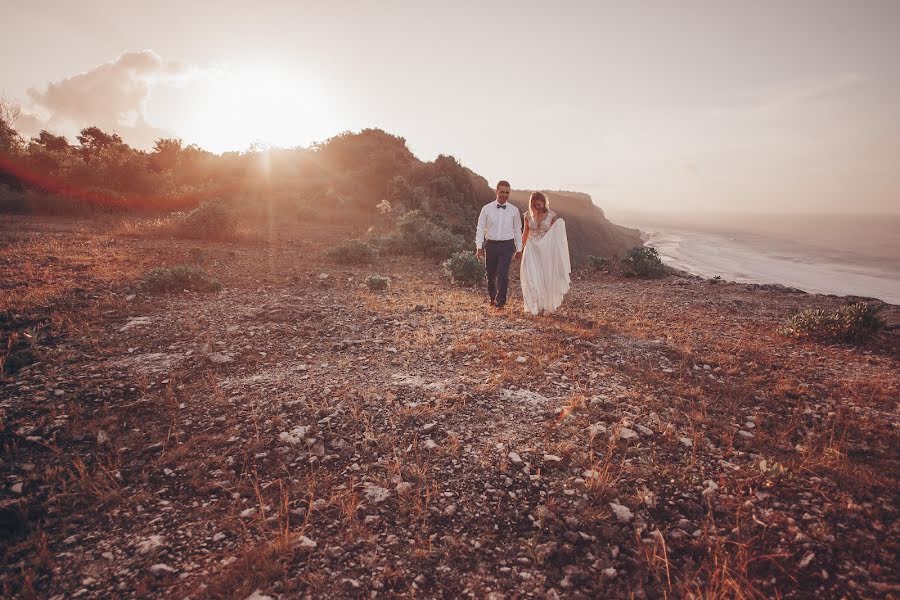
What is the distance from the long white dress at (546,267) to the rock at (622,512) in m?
5.53

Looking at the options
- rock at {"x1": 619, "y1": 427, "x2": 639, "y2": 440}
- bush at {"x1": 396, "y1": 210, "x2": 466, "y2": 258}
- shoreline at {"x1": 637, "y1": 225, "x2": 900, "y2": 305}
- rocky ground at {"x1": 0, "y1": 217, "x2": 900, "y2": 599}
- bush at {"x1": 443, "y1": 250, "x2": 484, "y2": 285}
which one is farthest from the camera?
shoreline at {"x1": 637, "y1": 225, "x2": 900, "y2": 305}

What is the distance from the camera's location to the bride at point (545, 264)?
8391 mm

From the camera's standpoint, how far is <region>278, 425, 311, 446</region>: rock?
386cm

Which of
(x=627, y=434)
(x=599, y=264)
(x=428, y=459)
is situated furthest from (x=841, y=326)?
(x=599, y=264)

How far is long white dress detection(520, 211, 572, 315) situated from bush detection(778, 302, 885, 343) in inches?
176

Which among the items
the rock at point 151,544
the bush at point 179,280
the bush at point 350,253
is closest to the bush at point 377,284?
the bush at point 350,253

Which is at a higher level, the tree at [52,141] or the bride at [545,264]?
the tree at [52,141]

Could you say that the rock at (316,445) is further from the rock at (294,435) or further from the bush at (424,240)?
the bush at (424,240)

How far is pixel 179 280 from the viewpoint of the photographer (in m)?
8.70

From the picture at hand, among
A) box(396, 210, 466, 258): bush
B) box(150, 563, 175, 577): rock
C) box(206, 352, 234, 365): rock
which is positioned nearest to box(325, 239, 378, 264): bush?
box(396, 210, 466, 258): bush

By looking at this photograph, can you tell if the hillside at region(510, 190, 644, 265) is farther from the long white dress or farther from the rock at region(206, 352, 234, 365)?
the rock at region(206, 352, 234, 365)

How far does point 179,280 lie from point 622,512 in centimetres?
967

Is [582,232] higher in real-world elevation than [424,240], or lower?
higher

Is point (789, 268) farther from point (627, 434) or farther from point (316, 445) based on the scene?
point (316, 445)
